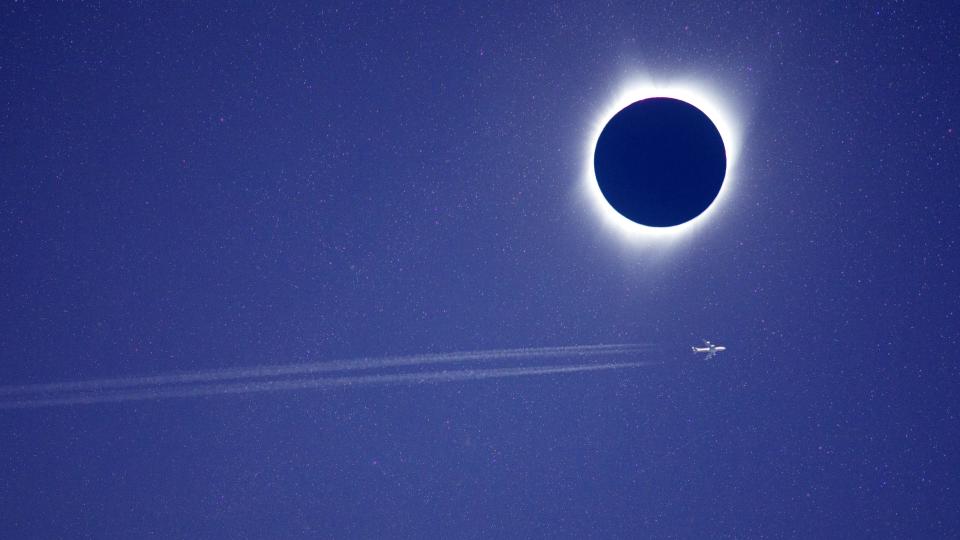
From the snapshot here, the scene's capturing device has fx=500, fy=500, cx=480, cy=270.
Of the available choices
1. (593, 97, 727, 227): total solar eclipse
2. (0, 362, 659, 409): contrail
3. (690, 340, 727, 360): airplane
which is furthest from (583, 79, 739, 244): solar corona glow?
(0, 362, 659, 409): contrail

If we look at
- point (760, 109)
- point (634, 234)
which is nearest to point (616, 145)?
point (634, 234)

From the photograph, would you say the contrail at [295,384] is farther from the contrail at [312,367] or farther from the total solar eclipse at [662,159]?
the total solar eclipse at [662,159]

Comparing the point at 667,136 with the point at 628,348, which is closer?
the point at 667,136

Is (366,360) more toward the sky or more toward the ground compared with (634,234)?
more toward the ground

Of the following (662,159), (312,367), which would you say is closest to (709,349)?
(662,159)

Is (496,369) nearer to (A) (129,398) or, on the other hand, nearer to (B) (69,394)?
(A) (129,398)

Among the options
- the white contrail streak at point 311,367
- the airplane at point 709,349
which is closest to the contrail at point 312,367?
the white contrail streak at point 311,367
